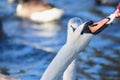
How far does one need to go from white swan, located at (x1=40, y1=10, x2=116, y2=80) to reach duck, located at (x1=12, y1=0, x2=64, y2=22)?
11326mm

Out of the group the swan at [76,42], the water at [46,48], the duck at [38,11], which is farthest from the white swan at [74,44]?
the duck at [38,11]

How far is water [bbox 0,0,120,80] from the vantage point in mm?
9945

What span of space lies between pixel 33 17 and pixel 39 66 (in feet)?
21.6

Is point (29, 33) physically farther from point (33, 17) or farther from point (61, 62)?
point (61, 62)

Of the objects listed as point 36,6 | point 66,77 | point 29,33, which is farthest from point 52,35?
point 66,77

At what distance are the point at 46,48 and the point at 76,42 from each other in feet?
24.1

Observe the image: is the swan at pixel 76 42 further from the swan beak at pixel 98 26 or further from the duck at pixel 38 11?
the duck at pixel 38 11

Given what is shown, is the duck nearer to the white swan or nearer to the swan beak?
the white swan

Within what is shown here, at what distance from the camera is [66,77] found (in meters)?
5.43

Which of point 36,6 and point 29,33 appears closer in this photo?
point 29,33

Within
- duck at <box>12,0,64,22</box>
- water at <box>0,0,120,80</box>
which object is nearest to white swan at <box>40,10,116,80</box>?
water at <box>0,0,120,80</box>

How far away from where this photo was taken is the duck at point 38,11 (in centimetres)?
1645

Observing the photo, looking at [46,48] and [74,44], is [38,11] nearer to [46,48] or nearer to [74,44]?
[46,48]

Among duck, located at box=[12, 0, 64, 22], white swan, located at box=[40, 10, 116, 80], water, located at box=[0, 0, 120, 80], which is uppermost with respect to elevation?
duck, located at box=[12, 0, 64, 22]
